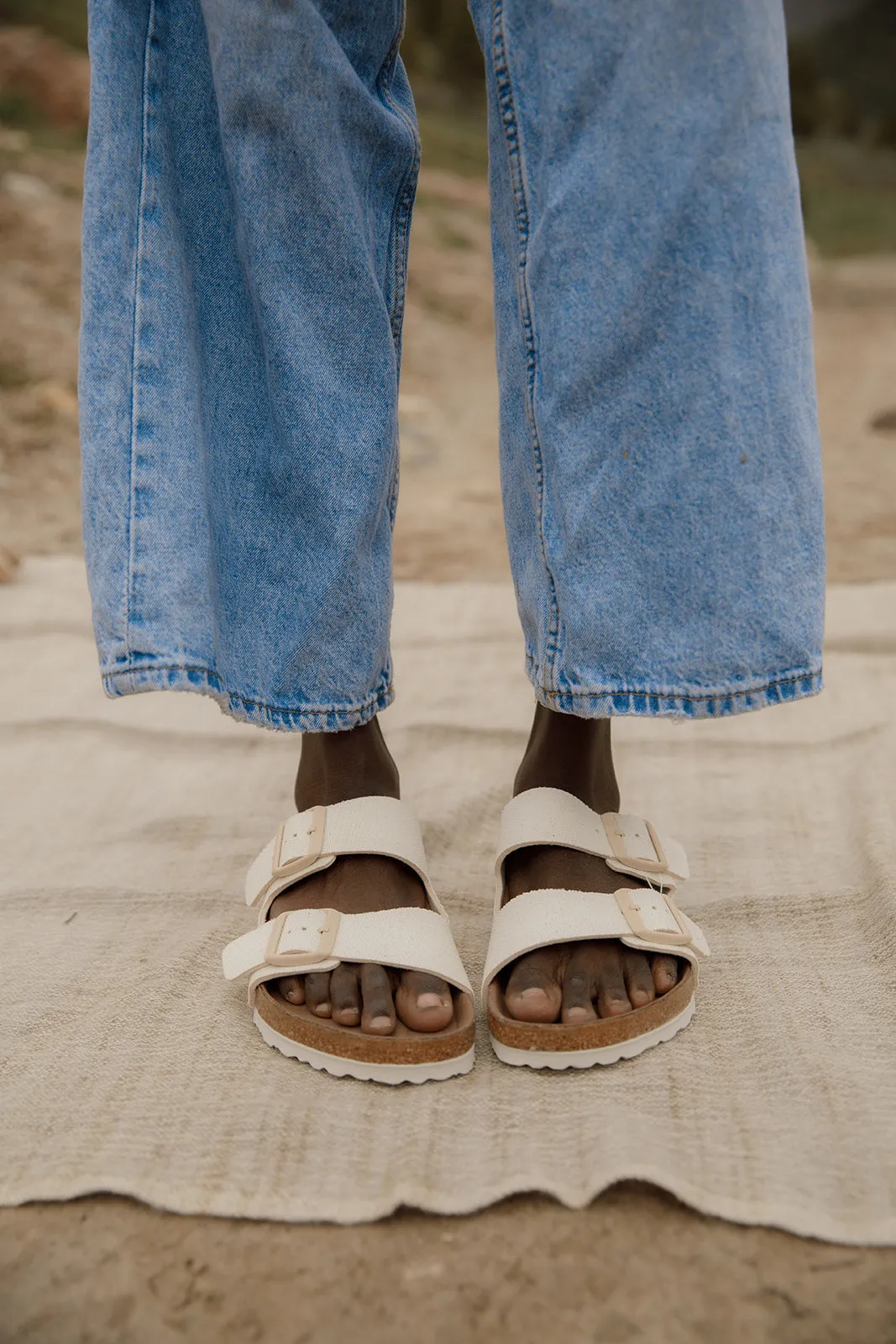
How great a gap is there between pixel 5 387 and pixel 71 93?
273cm

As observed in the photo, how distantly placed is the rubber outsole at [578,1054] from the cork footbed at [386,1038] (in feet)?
0.09

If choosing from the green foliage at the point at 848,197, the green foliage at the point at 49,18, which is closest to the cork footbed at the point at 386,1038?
the green foliage at the point at 49,18

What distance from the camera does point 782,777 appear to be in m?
1.24

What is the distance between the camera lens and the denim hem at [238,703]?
2.63 ft

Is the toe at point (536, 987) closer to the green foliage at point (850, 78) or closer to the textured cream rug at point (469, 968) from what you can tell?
the textured cream rug at point (469, 968)

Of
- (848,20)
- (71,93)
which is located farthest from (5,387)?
(848,20)

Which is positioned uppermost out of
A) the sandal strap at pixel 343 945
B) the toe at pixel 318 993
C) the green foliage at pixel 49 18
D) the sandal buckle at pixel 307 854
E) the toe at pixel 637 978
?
the green foliage at pixel 49 18

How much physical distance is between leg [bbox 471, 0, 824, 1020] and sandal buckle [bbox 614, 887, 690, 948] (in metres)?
0.03

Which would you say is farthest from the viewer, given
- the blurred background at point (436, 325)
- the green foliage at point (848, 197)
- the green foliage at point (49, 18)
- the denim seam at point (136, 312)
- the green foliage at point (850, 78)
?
the green foliage at point (850, 78)

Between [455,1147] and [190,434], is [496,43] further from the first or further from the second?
Result: [455,1147]

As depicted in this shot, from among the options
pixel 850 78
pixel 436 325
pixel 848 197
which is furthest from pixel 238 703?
pixel 850 78

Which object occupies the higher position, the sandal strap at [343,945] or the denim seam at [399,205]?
the denim seam at [399,205]

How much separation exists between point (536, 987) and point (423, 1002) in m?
0.07

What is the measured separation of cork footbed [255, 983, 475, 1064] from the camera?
0.73 meters
